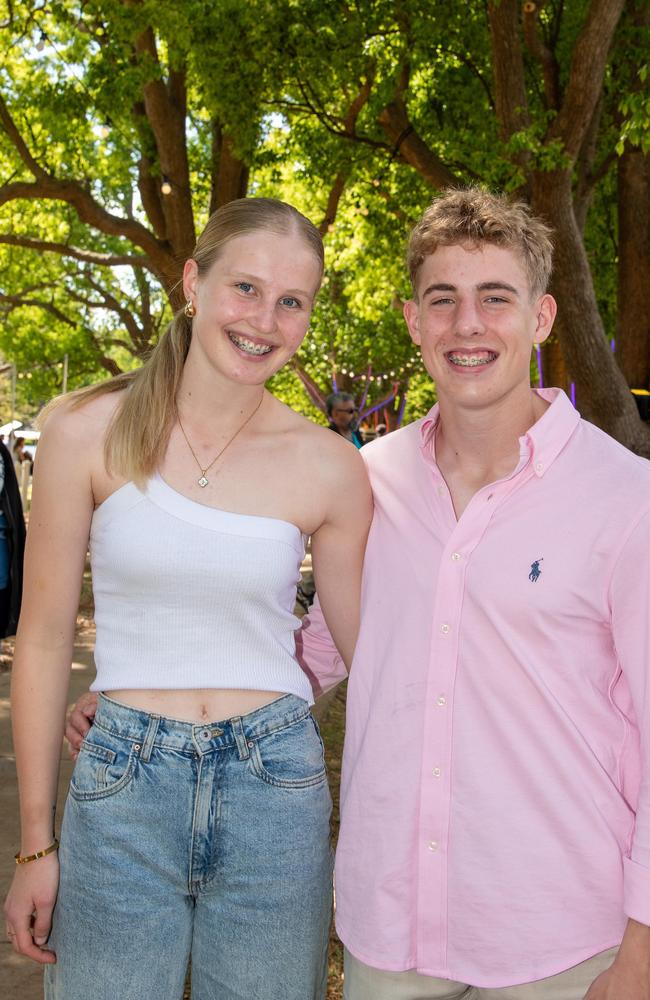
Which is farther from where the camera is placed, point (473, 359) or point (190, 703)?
point (473, 359)

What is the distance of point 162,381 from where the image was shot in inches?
92.2

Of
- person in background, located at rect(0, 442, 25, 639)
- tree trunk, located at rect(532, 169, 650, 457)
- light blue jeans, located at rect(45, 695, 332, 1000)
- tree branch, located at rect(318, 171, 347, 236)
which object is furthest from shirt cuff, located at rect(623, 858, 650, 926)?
tree branch, located at rect(318, 171, 347, 236)

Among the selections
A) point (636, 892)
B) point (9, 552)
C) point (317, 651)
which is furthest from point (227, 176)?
point (636, 892)

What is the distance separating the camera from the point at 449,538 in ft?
7.21

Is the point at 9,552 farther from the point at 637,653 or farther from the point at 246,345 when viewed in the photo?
the point at 637,653

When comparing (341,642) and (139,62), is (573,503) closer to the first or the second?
(341,642)

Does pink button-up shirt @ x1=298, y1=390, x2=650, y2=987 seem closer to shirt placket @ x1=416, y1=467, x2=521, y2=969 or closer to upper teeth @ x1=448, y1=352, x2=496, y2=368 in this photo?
shirt placket @ x1=416, y1=467, x2=521, y2=969

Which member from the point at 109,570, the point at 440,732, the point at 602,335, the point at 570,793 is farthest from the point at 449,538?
the point at 602,335

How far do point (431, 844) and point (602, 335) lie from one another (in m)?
6.79

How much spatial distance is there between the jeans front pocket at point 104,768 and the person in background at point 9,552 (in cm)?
405

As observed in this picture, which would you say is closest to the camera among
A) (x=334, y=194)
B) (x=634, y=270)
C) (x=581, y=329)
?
(x=581, y=329)

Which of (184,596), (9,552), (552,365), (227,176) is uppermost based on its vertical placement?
(227,176)

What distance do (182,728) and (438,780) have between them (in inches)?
21.3

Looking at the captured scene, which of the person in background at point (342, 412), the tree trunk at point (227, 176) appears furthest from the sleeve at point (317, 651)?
the tree trunk at point (227, 176)
